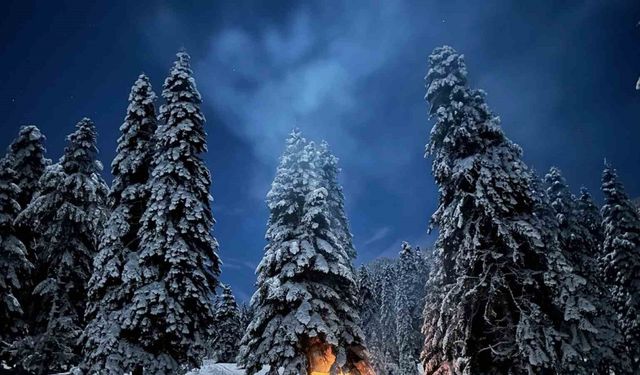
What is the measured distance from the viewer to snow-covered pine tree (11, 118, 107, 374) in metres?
22.4

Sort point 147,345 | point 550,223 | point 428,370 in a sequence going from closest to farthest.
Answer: point 428,370, point 147,345, point 550,223

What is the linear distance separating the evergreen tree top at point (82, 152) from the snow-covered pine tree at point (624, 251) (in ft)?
111

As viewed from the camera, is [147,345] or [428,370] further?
[147,345]

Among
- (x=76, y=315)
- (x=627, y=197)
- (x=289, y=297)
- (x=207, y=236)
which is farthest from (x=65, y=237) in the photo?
(x=627, y=197)

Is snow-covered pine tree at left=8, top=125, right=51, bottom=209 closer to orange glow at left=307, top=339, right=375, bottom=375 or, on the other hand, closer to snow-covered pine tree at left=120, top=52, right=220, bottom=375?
snow-covered pine tree at left=120, top=52, right=220, bottom=375

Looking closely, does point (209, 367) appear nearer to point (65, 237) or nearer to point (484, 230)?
point (65, 237)

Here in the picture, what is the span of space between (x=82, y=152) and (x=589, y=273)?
30456 mm

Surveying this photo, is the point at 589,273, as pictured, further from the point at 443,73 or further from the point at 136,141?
the point at 136,141

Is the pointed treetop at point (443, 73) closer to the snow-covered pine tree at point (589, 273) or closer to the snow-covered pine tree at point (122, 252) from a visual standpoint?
the snow-covered pine tree at point (589, 273)

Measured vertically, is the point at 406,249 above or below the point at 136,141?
above

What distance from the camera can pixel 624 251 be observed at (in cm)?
2922

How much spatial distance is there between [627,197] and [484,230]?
20728 mm

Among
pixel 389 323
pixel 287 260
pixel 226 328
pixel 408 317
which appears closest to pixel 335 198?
pixel 287 260

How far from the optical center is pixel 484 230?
621 inches
